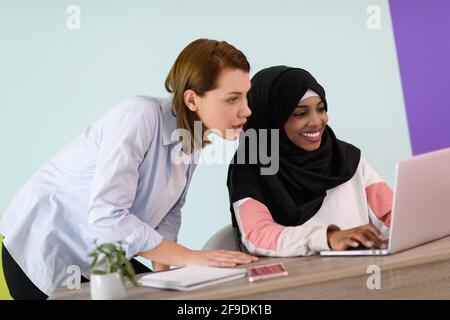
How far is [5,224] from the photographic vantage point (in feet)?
7.09

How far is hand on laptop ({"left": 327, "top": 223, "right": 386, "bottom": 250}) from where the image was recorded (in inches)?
77.6

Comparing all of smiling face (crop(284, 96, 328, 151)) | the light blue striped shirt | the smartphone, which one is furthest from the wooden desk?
smiling face (crop(284, 96, 328, 151))

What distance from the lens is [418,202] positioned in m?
1.90

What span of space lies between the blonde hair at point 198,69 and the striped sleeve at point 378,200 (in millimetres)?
695

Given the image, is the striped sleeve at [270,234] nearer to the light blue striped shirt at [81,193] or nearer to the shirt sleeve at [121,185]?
the light blue striped shirt at [81,193]

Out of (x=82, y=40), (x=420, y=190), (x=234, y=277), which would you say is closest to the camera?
(x=234, y=277)

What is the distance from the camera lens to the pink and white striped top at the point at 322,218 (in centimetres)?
207

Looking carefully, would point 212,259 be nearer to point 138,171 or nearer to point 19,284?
point 138,171

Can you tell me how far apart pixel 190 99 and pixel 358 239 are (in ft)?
2.01

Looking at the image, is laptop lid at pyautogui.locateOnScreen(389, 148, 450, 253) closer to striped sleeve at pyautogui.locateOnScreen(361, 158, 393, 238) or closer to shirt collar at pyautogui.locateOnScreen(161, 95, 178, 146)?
striped sleeve at pyautogui.locateOnScreen(361, 158, 393, 238)

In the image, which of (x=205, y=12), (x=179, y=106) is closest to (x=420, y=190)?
(x=179, y=106)

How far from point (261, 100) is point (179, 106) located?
1.71 feet
